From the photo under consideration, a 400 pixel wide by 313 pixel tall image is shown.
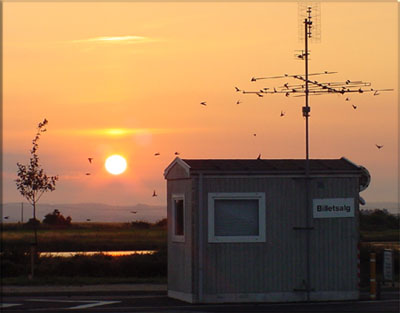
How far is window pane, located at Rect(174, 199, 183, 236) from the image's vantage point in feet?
84.7

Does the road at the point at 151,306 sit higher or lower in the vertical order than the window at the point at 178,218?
lower

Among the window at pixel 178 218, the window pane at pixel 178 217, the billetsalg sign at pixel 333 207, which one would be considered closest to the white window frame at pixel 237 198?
the window at pixel 178 218

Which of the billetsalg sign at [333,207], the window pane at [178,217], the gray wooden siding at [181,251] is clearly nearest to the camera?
the gray wooden siding at [181,251]

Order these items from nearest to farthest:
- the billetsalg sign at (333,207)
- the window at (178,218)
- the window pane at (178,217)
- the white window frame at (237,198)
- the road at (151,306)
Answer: the road at (151,306)
the white window frame at (237,198)
the billetsalg sign at (333,207)
the window at (178,218)
the window pane at (178,217)

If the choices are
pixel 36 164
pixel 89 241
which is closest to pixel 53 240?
pixel 89 241

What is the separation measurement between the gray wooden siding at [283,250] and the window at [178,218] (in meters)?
0.89

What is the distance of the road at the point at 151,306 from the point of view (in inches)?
917

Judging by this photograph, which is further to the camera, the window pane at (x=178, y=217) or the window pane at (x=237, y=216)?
the window pane at (x=178, y=217)

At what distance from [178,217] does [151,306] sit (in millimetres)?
2737

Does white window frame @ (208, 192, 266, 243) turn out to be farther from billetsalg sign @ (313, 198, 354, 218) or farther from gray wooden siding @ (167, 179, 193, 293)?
billetsalg sign @ (313, 198, 354, 218)

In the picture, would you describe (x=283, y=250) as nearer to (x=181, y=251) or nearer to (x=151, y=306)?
(x=181, y=251)

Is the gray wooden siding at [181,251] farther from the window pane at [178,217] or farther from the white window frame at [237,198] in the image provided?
the white window frame at [237,198]

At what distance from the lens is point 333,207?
25422 mm

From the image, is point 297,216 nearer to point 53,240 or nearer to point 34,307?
point 34,307
